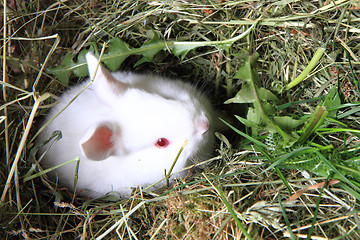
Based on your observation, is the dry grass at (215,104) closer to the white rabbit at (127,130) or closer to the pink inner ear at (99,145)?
the white rabbit at (127,130)

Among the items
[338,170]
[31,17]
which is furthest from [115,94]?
[338,170]

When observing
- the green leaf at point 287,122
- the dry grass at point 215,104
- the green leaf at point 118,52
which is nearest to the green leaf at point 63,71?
the green leaf at point 118,52

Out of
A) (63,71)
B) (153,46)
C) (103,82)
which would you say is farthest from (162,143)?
(63,71)

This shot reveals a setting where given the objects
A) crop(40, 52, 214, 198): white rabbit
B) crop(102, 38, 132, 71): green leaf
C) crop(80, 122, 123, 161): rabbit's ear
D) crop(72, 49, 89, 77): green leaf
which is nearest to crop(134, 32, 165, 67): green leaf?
crop(102, 38, 132, 71): green leaf

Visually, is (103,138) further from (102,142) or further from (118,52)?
(118,52)

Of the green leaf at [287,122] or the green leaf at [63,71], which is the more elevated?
the green leaf at [63,71]

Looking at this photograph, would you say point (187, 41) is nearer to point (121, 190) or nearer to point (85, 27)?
point (85, 27)
